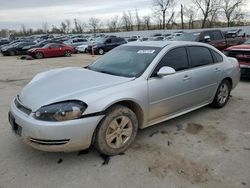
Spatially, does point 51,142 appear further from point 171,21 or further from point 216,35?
point 171,21

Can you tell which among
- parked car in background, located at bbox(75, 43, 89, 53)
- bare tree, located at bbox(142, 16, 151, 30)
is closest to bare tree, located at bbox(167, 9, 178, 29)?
bare tree, located at bbox(142, 16, 151, 30)

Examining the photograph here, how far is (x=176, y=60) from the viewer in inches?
175

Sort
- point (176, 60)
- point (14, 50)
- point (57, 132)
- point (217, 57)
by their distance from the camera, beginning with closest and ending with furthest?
point (57, 132) < point (176, 60) < point (217, 57) < point (14, 50)

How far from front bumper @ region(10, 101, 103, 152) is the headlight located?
0.18 ft

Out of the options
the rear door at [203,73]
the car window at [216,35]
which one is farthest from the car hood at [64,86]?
the car window at [216,35]

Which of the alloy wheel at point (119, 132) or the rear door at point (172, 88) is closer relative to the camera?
the alloy wheel at point (119, 132)

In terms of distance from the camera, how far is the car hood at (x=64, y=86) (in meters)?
3.28

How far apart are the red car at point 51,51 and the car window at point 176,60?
1895 centimetres

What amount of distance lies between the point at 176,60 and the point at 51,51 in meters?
19.6

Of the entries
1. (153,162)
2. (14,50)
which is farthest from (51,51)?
(153,162)

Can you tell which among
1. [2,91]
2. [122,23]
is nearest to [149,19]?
[122,23]

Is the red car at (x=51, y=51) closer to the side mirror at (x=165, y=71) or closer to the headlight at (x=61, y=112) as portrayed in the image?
the side mirror at (x=165, y=71)

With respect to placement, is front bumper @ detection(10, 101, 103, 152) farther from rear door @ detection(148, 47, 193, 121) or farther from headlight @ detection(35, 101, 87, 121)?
rear door @ detection(148, 47, 193, 121)

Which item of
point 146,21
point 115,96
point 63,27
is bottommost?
point 115,96
